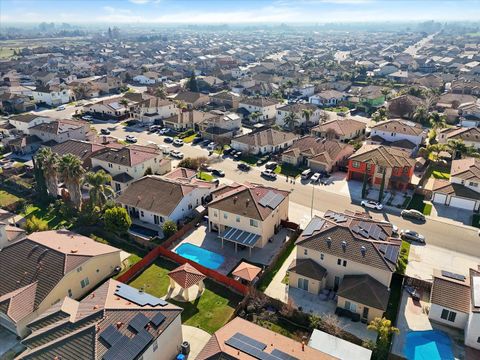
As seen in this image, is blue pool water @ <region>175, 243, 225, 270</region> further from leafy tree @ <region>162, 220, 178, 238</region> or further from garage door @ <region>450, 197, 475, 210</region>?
garage door @ <region>450, 197, 475, 210</region>

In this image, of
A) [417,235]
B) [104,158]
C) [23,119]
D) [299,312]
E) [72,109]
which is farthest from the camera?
[72,109]

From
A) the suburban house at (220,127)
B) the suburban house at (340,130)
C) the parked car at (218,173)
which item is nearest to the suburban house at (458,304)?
the parked car at (218,173)

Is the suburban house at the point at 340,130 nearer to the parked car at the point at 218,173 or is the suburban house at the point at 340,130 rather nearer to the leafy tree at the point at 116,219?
the parked car at the point at 218,173

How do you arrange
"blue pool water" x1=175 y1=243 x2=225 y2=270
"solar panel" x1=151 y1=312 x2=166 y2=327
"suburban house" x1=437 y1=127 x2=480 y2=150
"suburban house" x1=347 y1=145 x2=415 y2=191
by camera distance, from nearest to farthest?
"solar panel" x1=151 y1=312 x2=166 y2=327 → "blue pool water" x1=175 y1=243 x2=225 y2=270 → "suburban house" x1=347 y1=145 x2=415 y2=191 → "suburban house" x1=437 y1=127 x2=480 y2=150

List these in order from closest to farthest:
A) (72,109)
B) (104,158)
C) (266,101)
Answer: (104,158) → (266,101) → (72,109)

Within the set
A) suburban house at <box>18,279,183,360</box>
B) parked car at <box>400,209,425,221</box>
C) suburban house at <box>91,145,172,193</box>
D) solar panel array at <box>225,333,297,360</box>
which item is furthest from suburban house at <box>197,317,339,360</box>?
suburban house at <box>91,145,172,193</box>

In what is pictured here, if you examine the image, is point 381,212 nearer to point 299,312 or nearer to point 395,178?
point 395,178

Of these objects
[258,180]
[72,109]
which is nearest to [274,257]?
[258,180]
